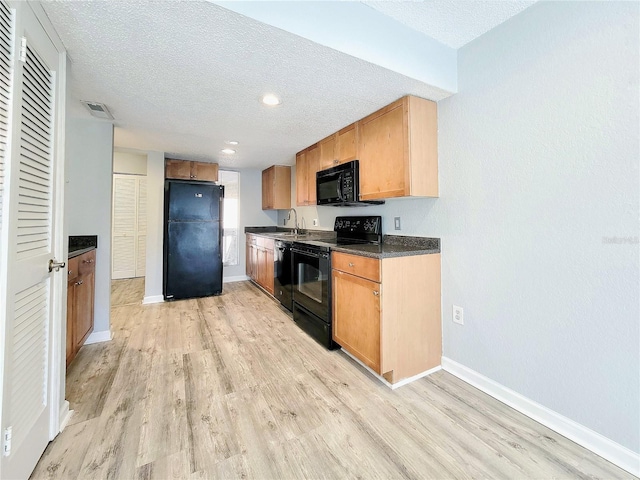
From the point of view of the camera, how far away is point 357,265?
2025 mm

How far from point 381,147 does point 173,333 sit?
2.68m

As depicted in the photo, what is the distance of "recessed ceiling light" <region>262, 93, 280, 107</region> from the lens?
203 cm

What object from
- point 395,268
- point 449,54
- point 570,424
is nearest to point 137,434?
point 395,268

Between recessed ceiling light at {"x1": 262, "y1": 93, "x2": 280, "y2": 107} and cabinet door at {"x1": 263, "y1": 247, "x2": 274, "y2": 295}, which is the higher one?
recessed ceiling light at {"x1": 262, "y1": 93, "x2": 280, "y2": 107}

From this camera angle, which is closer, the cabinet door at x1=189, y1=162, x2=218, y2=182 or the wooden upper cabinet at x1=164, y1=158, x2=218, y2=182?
the wooden upper cabinet at x1=164, y1=158, x2=218, y2=182

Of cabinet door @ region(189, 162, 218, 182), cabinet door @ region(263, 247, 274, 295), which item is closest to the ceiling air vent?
cabinet door @ region(189, 162, 218, 182)

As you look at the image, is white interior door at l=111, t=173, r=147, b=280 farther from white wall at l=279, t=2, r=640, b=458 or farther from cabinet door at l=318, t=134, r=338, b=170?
white wall at l=279, t=2, r=640, b=458

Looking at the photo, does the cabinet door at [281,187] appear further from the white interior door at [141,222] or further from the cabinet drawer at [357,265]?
the white interior door at [141,222]

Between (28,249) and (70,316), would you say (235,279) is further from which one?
(28,249)

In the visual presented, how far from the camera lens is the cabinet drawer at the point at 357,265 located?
1.85m

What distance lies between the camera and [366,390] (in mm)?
1808

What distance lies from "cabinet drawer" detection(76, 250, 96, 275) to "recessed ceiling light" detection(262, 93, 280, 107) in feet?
6.03

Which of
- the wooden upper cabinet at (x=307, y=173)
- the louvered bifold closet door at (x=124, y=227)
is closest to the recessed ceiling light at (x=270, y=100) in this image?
the wooden upper cabinet at (x=307, y=173)

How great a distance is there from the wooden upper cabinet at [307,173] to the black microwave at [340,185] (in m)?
0.25
